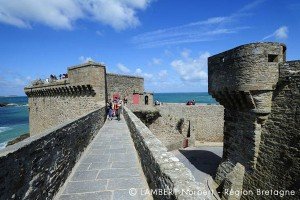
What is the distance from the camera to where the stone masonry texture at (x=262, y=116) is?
9523 mm

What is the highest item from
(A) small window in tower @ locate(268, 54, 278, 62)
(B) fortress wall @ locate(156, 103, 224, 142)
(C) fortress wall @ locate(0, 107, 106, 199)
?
(A) small window in tower @ locate(268, 54, 278, 62)

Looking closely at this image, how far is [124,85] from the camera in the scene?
26.9 m

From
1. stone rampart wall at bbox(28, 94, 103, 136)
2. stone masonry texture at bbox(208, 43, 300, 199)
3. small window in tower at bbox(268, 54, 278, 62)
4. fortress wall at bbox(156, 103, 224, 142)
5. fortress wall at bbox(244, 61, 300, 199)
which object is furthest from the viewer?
fortress wall at bbox(156, 103, 224, 142)

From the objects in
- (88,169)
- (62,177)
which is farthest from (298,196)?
(62,177)

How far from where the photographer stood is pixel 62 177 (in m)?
5.57

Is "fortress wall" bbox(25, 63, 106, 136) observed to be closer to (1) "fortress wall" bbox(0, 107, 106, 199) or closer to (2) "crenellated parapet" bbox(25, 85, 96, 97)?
(2) "crenellated parapet" bbox(25, 85, 96, 97)

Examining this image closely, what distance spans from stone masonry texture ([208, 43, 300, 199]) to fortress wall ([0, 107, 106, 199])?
7.77 metres

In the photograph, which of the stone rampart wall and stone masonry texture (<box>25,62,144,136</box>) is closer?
stone masonry texture (<box>25,62,144,136</box>)

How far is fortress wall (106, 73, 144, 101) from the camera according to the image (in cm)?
2503

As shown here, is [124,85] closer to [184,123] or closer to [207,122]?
[184,123]

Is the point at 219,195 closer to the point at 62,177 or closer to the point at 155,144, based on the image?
the point at 155,144

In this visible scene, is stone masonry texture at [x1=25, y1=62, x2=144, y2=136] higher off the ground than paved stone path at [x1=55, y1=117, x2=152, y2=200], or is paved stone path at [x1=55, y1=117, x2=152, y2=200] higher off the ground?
stone masonry texture at [x1=25, y1=62, x2=144, y2=136]

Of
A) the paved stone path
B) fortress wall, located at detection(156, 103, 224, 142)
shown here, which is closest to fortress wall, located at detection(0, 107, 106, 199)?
the paved stone path

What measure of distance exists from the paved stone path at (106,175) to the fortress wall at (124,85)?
15952 millimetres
